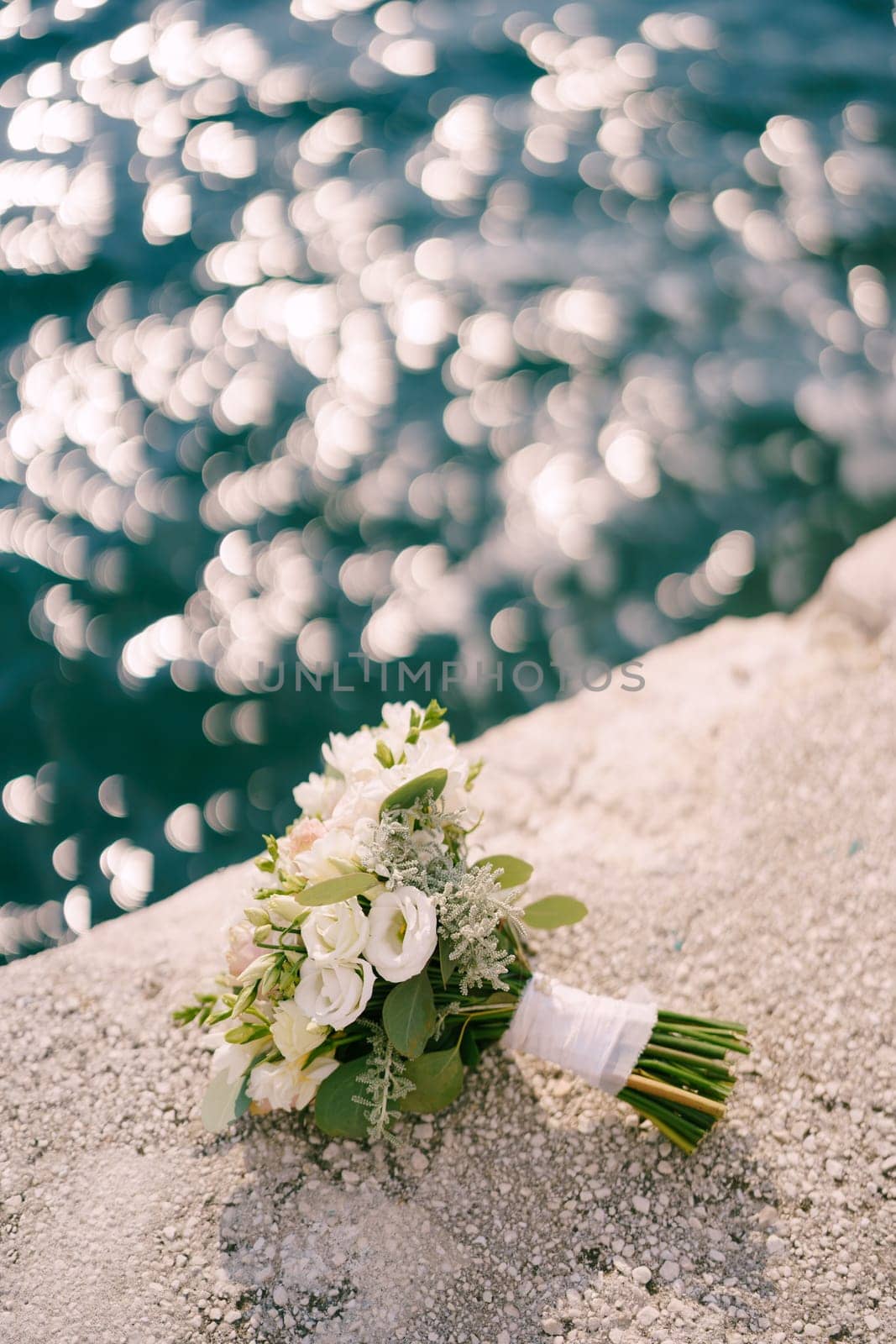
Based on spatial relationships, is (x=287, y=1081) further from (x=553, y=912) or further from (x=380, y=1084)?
(x=553, y=912)

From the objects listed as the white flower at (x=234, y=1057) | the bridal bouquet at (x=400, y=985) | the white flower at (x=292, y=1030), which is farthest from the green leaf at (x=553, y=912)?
the white flower at (x=234, y=1057)

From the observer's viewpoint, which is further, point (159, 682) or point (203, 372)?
point (203, 372)

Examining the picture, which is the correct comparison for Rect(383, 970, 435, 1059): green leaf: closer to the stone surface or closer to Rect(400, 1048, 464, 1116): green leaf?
Rect(400, 1048, 464, 1116): green leaf

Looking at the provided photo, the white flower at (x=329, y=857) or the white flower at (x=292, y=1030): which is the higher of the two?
the white flower at (x=329, y=857)

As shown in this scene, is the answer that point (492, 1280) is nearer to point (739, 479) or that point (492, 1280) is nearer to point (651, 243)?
point (739, 479)

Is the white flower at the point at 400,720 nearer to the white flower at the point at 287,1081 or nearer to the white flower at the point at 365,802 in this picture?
the white flower at the point at 365,802

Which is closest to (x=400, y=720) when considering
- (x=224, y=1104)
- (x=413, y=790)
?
(x=413, y=790)

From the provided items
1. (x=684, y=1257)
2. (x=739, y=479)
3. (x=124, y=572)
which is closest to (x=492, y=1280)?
(x=684, y=1257)
